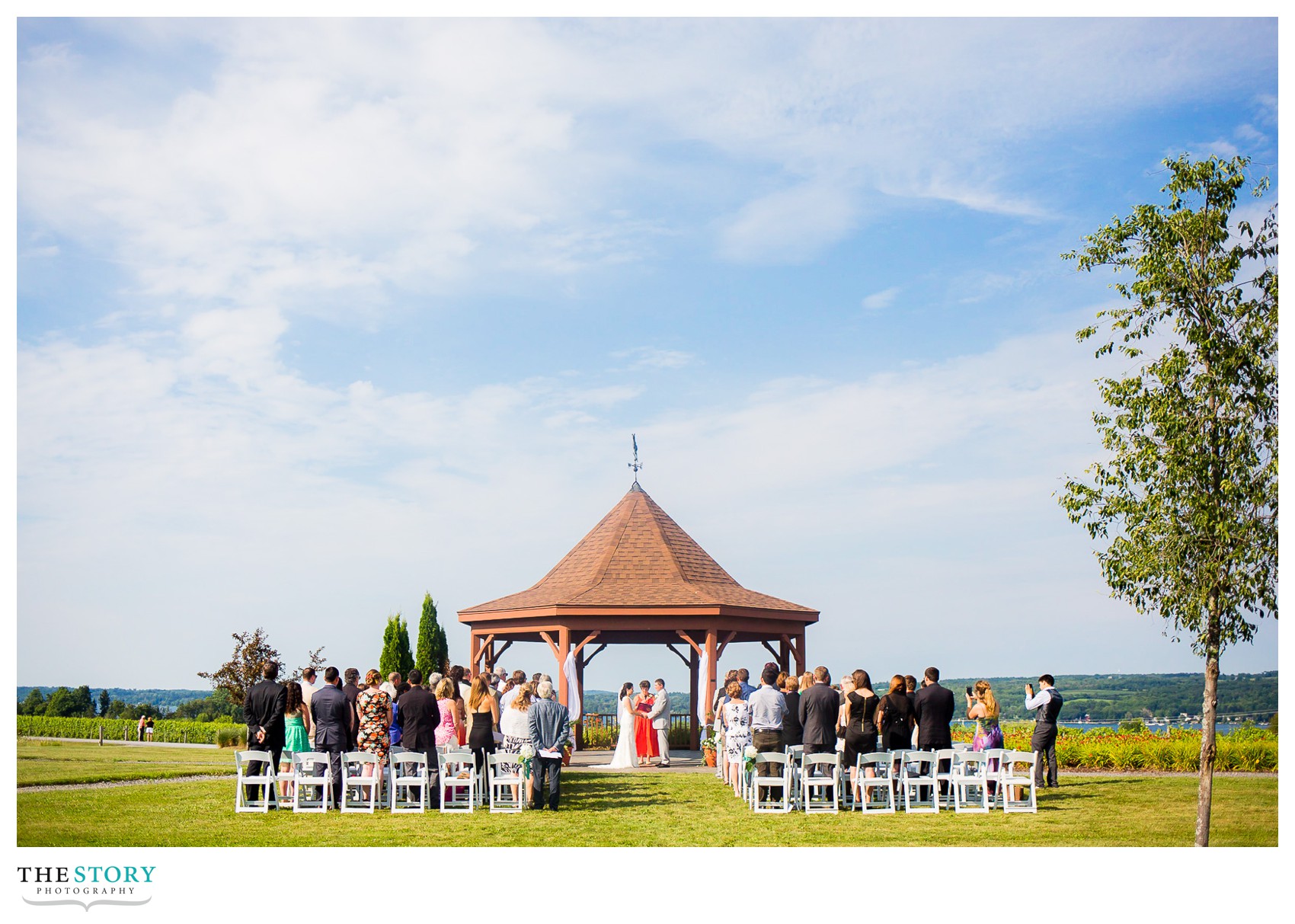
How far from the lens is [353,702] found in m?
12.7

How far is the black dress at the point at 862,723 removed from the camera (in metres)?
12.4

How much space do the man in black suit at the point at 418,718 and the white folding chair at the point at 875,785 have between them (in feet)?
14.3

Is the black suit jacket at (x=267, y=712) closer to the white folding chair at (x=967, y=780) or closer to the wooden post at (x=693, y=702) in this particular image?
the white folding chair at (x=967, y=780)

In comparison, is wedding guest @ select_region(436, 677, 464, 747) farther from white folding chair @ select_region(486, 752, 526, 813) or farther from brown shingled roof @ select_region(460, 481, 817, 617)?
brown shingled roof @ select_region(460, 481, 817, 617)

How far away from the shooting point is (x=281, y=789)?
13.2 metres

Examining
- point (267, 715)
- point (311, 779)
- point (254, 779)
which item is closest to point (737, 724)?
point (311, 779)

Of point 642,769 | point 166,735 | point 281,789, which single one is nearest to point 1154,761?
point 642,769

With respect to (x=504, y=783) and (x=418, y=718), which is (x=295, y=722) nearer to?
(x=418, y=718)

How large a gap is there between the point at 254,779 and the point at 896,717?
6653 millimetres

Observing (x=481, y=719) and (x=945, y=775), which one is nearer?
(x=945, y=775)

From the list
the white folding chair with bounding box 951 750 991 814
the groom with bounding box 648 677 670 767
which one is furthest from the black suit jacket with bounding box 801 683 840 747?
the groom with bounding box 648 677 670 767

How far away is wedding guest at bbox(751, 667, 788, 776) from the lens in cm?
1281

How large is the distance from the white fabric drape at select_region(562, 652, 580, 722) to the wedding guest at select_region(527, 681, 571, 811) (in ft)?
21.8
